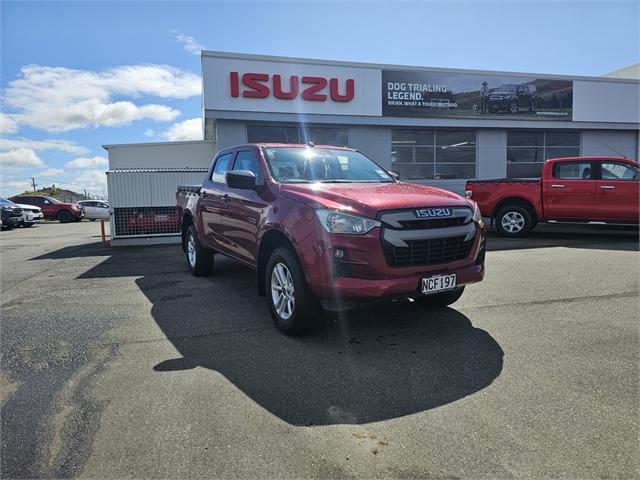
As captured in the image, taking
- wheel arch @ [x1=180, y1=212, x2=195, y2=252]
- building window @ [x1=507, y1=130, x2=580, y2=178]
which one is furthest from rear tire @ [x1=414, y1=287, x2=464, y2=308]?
building window @ [x1=507, y1=130, x2=580, y2=178]

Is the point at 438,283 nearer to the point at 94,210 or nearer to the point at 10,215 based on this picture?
the point at 10,215

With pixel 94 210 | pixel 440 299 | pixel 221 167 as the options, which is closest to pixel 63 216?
pixel 94 210

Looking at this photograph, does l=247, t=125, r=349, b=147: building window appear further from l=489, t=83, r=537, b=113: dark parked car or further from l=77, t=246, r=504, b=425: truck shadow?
l=77, t=246, r=504, b=425: truck shadow

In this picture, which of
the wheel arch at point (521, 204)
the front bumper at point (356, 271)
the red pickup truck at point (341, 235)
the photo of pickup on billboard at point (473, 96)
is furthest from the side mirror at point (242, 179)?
the photo of pickup on billboard at point (473, 96)

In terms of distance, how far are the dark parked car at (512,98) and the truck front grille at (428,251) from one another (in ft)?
50.7

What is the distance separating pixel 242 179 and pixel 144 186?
785cm

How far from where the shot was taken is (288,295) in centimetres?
441

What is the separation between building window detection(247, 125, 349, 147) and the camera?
1599 centimetres

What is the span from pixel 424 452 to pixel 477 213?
275 cm

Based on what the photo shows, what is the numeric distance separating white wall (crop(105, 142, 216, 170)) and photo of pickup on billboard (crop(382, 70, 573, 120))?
728 centimetres

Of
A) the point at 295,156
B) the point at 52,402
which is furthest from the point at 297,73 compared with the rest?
the point at 52,402

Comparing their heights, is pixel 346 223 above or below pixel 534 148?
below

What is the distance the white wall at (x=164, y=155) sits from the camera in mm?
18094

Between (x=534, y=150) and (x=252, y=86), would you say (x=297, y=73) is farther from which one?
(x=534, y=150)
